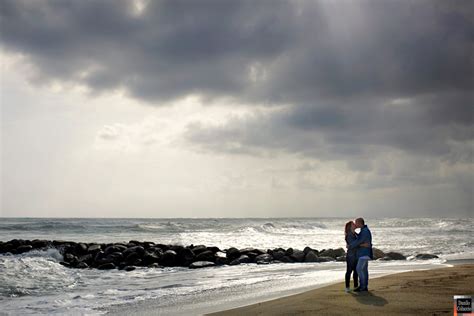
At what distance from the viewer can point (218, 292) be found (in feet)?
36.9

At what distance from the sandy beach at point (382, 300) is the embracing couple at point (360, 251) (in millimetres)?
296

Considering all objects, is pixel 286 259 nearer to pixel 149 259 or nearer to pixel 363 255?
pixel 149 259

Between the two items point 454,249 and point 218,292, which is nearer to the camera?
point 218,292

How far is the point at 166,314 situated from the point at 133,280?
688 centimetres

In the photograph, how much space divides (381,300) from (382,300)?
18 mm

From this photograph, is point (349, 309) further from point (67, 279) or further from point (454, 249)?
point (454, 249)

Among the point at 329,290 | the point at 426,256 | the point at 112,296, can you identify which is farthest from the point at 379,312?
the point at 426,256

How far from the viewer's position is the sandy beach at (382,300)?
25.1 feet

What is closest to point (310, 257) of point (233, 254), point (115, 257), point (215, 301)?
point (233, 254)

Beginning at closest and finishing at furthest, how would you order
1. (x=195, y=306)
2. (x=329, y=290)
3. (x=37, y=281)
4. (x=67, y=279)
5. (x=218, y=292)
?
1. (x=195, y=306)
2. (x=329, y=290)
3. (x=218, y=292)
4. (x=37, y=281)
5. (x=67, y=279)

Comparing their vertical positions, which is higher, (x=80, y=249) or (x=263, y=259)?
(x=80, y=249)

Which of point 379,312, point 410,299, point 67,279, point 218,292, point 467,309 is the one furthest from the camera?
point 67,279

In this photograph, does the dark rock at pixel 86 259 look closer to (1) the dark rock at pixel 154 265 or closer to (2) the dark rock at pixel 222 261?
(1) the dark rock at pixel 154 265

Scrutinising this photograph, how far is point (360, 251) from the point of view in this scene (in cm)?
990
